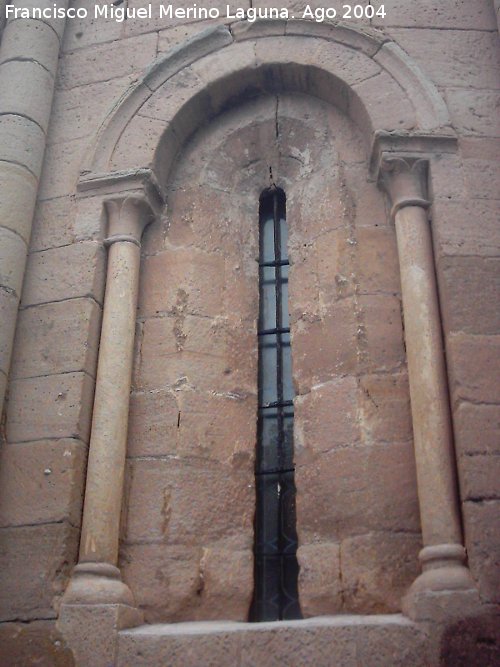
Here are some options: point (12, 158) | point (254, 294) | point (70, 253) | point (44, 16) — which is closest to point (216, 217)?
point (254, 294)

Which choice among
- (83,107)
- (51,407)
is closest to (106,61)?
(83,107)

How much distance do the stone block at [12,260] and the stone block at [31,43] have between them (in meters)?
1.66

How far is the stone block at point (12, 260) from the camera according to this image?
5.55 m

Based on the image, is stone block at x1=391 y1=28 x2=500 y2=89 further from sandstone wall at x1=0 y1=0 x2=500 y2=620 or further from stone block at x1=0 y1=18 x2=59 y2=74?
stone block at x1=0 y1=18 x2=59 y2=74

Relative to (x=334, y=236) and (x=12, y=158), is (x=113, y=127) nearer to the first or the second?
(x=12, y=158)

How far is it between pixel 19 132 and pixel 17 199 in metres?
0.61

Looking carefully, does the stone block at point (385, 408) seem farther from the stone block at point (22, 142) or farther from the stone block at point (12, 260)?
the stone block at point (22, 142)

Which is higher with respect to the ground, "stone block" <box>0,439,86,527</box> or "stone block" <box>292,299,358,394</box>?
"stone block" <box>292,299,358,394</box>

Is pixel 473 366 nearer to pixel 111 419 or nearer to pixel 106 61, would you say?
pixel 111 419

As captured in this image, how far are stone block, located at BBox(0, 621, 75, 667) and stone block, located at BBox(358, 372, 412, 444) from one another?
6.69ft

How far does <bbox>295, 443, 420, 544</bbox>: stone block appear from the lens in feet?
15.7

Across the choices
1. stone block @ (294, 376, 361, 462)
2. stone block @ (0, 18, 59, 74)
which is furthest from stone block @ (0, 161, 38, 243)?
stone block @ (294, 376, 361, 462)

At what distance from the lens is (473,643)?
4.10m

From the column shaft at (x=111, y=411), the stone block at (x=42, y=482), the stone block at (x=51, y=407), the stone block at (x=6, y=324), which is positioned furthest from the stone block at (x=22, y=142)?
the stone block at (x=42, y=482)
